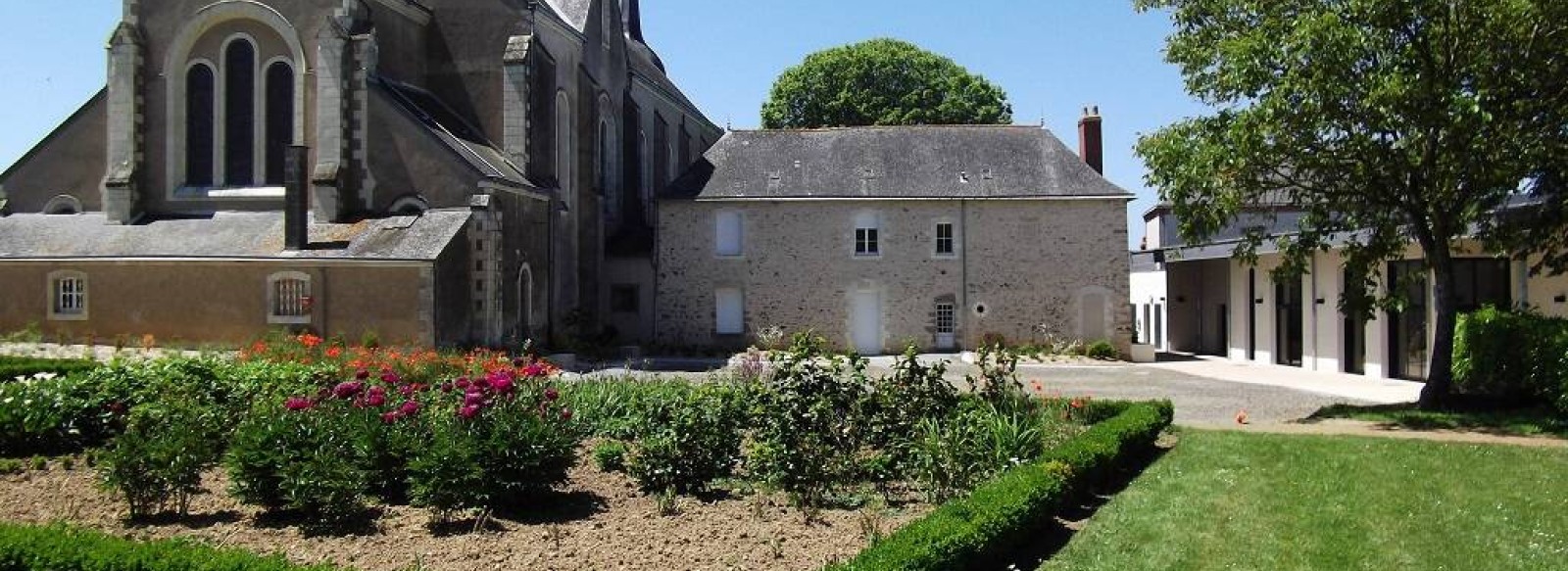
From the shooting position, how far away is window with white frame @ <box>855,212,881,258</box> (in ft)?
95.5

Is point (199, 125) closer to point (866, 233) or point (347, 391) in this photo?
point (866, 233)

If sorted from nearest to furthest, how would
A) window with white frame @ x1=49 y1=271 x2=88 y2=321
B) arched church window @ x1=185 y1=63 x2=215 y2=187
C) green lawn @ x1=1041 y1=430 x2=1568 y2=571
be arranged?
green lawn @ x1=1041 y1=430 x2=1568 y2=571 < window with white frame @ x1=49 y1=271 x2=88 y2=321 < arched church window @ x1=185 y1=63 x2=215 y2=187

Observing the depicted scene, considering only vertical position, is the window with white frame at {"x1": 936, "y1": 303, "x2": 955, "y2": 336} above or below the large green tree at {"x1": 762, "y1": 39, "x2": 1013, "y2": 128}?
below

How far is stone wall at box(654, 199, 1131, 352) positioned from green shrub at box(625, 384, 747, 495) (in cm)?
1979

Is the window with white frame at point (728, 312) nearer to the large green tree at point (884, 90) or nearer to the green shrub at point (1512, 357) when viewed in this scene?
the large green tree at point (884, 90)

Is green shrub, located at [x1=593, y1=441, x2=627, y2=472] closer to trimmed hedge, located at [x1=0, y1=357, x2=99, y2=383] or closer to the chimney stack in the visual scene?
trimmed hedge, located at [x1=0, y1=357, x2=99, y2=383]

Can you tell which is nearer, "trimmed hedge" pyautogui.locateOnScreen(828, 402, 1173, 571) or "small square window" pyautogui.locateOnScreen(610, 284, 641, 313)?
"trimmed hedge" pyautogui.locateOnScreen(828, 402, 1173, 571)

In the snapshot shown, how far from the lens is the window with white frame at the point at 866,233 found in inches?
1145

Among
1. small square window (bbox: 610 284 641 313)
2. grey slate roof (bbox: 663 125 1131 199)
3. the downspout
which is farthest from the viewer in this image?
small square window (bbox: 610 284 641 313)

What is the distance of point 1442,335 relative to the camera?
14.8 m

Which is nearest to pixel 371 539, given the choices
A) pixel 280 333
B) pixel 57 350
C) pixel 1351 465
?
pixel 1351 465

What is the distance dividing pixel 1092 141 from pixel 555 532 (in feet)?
85.6

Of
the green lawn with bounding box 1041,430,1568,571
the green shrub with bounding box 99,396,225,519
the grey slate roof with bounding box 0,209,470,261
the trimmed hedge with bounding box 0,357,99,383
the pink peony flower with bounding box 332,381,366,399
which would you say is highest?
the grey slate roof with bounding box 0,209,470,261

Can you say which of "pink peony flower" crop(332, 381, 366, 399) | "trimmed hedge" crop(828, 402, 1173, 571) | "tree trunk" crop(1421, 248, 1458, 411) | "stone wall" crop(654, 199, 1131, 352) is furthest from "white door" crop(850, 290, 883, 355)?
"pink peony flower" crop(332, 381, 366, 399)
